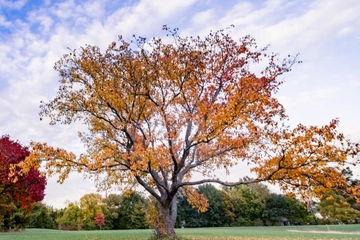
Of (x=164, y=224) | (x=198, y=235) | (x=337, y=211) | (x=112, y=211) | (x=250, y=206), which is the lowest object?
(x=198, y=235)

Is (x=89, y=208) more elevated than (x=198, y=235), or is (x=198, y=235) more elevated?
(x=89, y=208)

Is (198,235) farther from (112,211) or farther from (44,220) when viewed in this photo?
(44,220)

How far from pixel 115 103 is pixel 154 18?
4.07 m

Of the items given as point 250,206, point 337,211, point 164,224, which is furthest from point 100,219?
point 164,224

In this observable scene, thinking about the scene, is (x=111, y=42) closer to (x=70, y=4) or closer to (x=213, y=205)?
(x=70, y=4)

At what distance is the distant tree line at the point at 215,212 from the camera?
51.6 metres

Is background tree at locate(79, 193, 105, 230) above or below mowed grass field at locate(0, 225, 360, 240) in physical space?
above

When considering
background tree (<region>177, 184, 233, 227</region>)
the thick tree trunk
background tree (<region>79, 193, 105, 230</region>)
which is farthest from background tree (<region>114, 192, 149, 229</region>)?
the thick tree trunk

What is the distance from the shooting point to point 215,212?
182 ft

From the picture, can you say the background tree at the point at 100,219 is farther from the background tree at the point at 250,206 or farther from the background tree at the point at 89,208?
the background tree at the point at 250,206

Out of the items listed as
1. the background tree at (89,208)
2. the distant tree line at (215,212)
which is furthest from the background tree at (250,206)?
the background tree at (89,208)

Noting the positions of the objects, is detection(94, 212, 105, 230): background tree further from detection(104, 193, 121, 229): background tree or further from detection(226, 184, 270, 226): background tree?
detection(226, 184, 270, 226): background tree

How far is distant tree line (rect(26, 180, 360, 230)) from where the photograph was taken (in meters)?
51.6

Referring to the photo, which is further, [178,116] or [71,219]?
[71,219]
